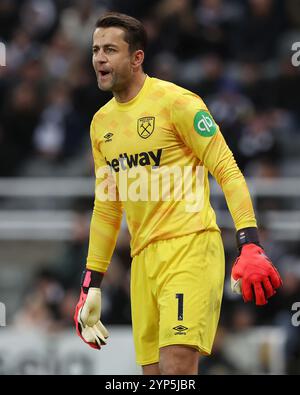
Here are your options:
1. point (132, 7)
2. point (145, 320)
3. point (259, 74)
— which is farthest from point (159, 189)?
point (132, 7)

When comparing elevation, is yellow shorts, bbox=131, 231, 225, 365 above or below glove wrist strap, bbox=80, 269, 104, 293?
below

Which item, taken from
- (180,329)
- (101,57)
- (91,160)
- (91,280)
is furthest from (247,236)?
(91,160)

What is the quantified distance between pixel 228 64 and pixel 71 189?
2610 mm

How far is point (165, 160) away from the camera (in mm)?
6586

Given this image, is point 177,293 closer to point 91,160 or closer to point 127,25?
point 127,25

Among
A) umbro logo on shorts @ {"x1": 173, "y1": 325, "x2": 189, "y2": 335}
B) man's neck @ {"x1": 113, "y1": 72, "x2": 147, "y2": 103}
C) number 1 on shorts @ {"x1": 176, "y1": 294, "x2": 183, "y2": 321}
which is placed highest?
man's neck @ {"x1": 113, "y1": 72, "x2": 147, "y2": 103}

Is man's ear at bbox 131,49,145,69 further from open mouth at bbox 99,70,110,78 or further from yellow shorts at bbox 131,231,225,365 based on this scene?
yellow shorts at bbox 131,231,225,365

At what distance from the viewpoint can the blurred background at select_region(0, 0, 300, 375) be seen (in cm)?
1077

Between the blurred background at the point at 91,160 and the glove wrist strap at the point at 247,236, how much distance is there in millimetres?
4394

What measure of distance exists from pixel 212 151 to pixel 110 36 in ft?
3.03

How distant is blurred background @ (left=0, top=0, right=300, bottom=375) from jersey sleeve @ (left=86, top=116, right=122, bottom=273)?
11.5 ft

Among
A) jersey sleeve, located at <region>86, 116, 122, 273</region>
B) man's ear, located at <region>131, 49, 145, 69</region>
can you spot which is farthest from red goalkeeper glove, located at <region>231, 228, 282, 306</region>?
man's ear, located at <region>131, 49, 145, 69</region>

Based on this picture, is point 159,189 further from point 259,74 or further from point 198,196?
point 259,74

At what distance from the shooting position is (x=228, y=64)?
13.4 metres
